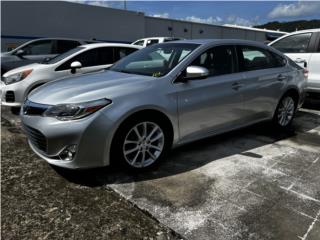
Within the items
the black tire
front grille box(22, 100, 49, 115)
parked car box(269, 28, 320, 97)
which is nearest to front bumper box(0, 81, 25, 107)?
the black tire

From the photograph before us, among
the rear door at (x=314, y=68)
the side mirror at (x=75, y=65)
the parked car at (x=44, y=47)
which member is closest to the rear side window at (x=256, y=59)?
the rear door at (x=314, y=68)

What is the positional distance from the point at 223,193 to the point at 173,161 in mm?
923

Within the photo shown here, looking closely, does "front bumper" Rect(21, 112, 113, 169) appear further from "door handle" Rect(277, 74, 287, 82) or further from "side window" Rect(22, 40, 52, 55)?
"side window" Rect(22, 40, 52, 55)

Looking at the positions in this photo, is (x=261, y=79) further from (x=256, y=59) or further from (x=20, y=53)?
(x=20, y=53)

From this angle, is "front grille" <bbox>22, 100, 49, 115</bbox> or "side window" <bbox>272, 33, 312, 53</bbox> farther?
"side window" <bbox>272, 33, 312, 53</bbox>

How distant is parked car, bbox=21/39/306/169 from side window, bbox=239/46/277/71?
0.01m

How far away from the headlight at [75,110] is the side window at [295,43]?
5.53m

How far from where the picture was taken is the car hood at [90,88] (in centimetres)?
318

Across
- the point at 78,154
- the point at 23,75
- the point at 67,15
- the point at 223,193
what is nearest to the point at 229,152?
the point at 223,193

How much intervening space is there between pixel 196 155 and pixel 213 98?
76 centimetres

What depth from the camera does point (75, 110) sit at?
3049mm

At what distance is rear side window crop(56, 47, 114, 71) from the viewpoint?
252 inches

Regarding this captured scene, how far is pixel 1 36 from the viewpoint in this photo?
13102mm

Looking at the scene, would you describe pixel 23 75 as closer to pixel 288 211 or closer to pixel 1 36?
pixel 288 211
